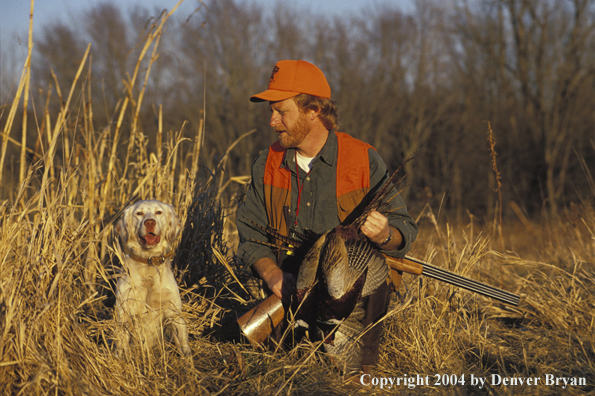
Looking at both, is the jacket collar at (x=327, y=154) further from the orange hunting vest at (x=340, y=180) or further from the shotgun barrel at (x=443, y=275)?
the shotgun barrel at (x=443, y=275)

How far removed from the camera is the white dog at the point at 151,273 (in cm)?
292

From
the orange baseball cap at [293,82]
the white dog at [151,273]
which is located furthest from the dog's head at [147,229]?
the orange baseball cap at [293,82]

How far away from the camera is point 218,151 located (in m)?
14.2

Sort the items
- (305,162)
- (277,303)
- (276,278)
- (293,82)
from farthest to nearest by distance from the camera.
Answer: (305,162) < (293,82) < (276,278) < (277,303)

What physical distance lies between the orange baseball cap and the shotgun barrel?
1.12m

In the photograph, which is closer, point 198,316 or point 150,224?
point 150,224

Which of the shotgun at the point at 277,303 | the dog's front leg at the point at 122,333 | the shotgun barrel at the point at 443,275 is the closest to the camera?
the dog's front leg at the point at 122,333

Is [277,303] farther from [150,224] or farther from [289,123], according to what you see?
[289,123]

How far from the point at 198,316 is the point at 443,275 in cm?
166

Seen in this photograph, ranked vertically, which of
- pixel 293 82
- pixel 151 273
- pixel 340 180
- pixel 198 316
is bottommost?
pixel 198 316

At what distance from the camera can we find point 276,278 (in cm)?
286

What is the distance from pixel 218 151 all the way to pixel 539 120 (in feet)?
30.7

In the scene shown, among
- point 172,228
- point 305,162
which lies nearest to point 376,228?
point 305,162

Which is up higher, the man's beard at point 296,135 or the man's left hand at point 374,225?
the man's beard at point 296,135
